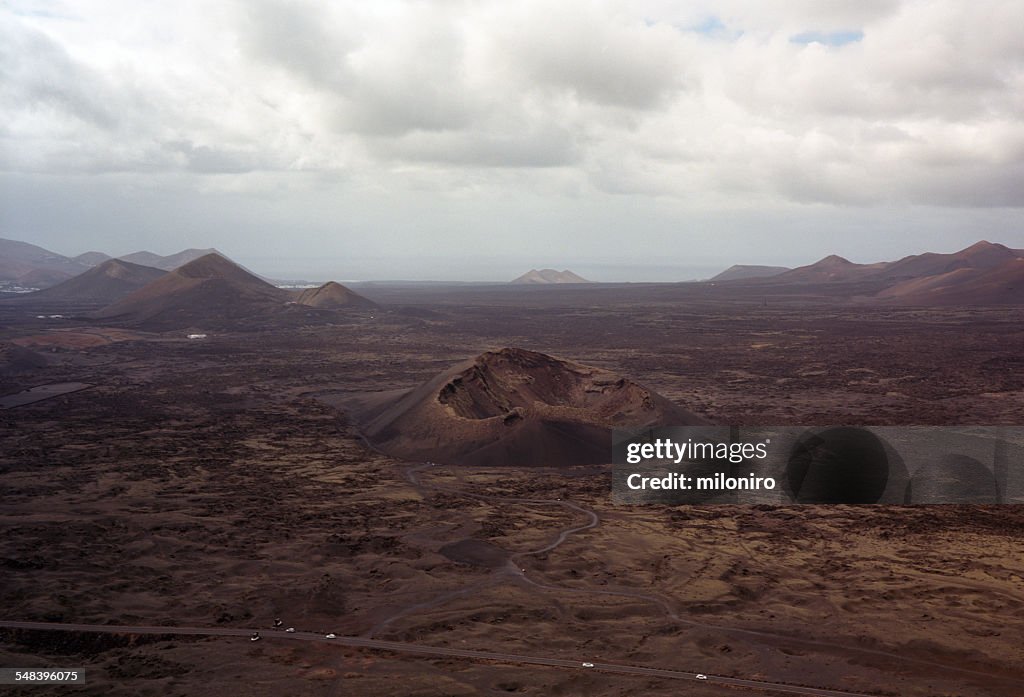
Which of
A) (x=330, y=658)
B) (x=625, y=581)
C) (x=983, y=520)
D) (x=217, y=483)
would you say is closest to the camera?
(x=330, y=658)

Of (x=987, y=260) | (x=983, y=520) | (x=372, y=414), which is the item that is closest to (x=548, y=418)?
(x=372, y=414)

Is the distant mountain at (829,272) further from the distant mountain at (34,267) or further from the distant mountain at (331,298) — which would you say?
the distant mountain at (34,267)

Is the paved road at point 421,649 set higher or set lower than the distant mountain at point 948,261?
lower

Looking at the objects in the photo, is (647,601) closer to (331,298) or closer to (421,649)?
(421,649)

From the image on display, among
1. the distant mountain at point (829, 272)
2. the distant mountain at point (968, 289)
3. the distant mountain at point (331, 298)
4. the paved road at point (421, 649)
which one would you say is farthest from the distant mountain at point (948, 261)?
the paved road at point (421, 649)

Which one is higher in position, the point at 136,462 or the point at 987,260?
the point at 987,260

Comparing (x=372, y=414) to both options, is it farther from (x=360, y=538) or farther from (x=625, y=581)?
(x=625, y=581)
